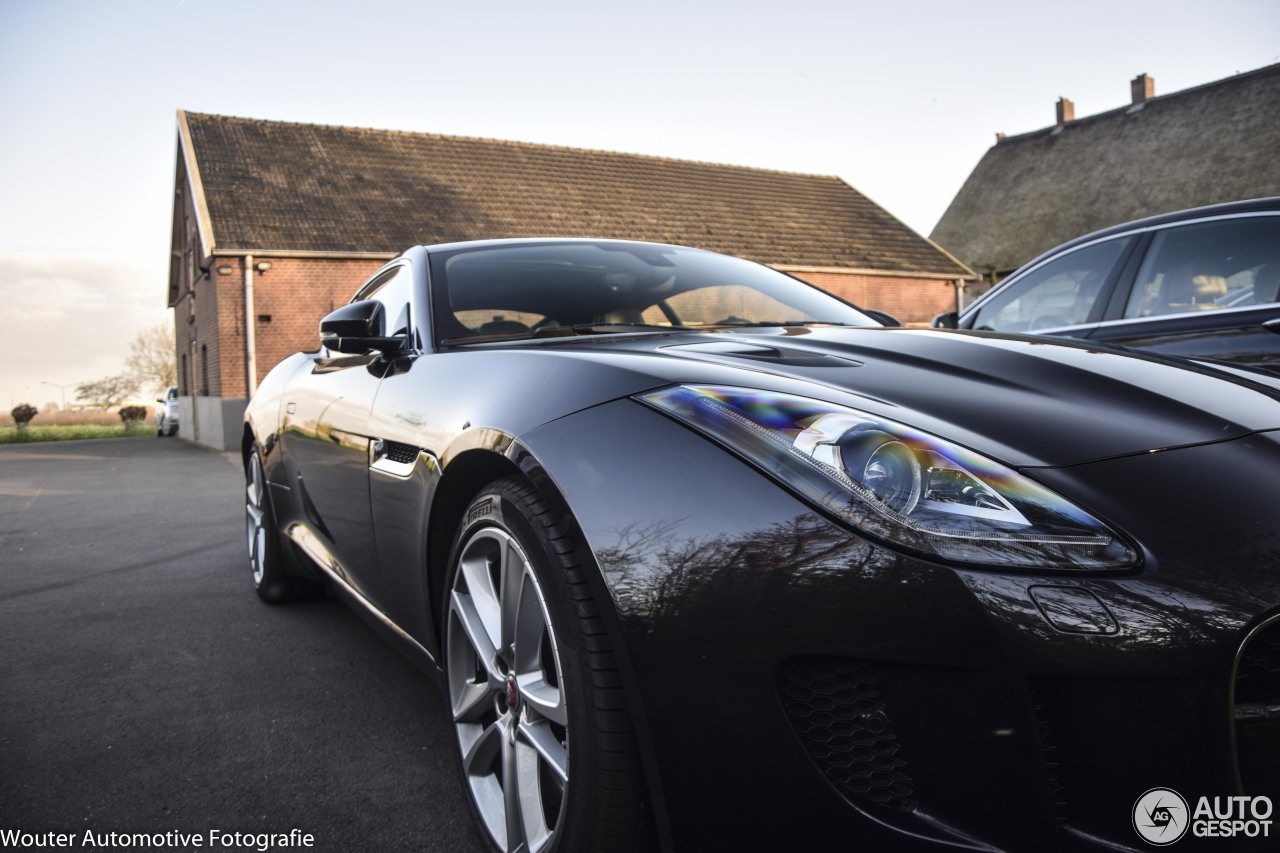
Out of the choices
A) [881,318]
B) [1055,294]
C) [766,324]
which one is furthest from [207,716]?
[1055,294]

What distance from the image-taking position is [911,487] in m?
1.32

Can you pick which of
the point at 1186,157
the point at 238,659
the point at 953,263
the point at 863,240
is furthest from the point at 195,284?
the point at 1186,157

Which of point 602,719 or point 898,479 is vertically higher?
point 898,479

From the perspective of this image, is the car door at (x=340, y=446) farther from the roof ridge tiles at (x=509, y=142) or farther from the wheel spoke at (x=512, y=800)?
the roof ridge tiles at (x=509, y=142)

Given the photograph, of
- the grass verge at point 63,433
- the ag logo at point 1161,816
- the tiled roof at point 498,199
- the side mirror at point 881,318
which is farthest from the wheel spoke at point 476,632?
the grass verge at point 63,433

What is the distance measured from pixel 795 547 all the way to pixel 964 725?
1.01ft

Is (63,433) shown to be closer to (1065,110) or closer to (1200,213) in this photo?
(1200,213)

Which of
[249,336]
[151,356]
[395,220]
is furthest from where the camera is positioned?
[151,356]

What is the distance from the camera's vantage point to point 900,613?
1.22m

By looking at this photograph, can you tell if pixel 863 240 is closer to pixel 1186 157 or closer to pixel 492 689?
pixel 1186 157

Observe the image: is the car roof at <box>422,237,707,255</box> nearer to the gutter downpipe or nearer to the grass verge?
the gutter downpipe

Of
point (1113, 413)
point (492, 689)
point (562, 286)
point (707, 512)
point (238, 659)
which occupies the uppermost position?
point (562, 286)

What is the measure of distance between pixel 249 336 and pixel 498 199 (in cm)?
656

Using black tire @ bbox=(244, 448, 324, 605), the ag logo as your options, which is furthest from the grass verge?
the ag logo
